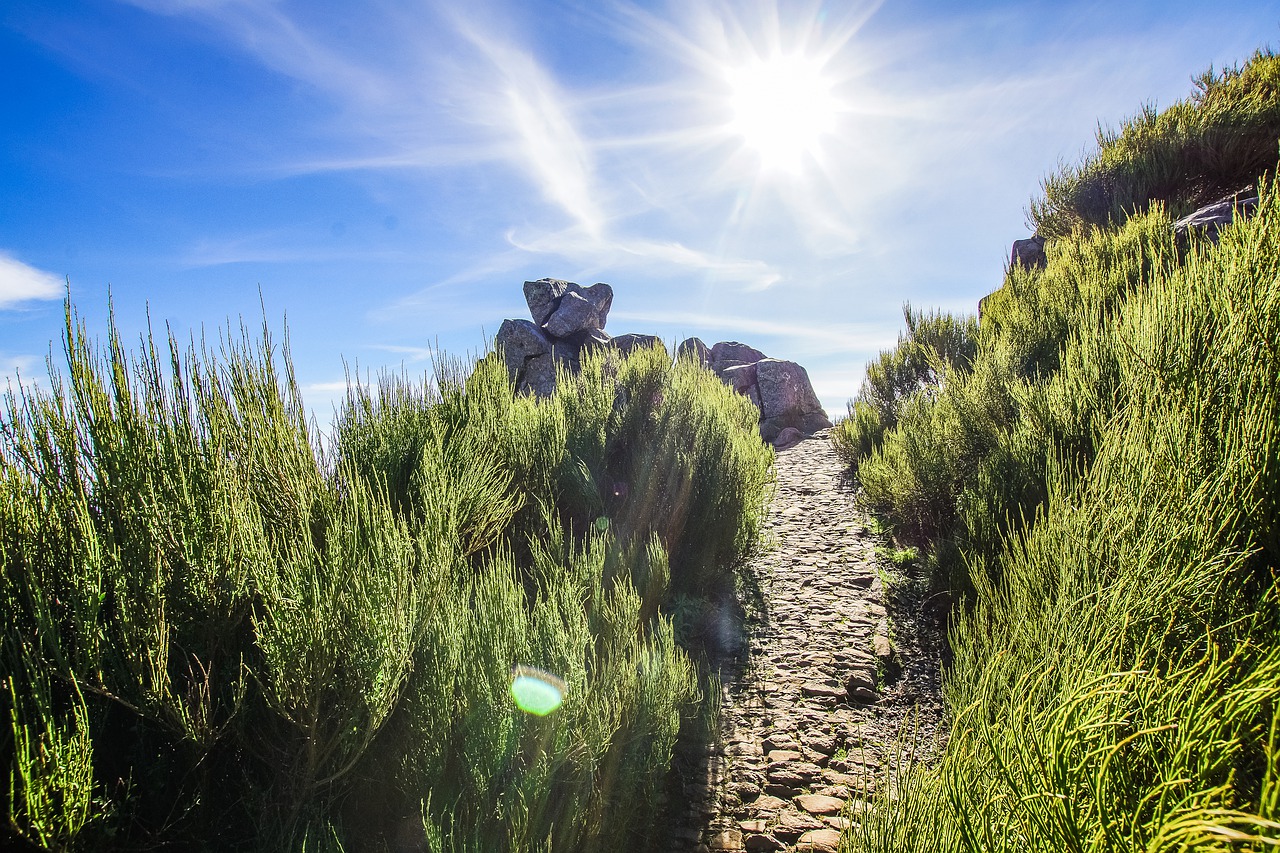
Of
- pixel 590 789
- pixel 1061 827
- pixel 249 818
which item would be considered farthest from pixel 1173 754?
pixel 249 818

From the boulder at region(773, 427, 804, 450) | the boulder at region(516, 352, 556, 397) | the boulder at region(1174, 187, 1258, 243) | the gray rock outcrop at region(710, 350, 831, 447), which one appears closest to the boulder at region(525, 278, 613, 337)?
the boulder at region(516, 352, 556, 397)

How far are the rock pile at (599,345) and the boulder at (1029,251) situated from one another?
15.8 ft

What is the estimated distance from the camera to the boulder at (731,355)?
605 inches

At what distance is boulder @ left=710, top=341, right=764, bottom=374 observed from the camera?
605 inches

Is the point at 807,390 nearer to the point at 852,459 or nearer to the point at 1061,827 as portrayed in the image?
the point at 852,459

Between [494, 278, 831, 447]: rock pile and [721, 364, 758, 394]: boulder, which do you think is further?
[721, 364, 758, 394]: boulder

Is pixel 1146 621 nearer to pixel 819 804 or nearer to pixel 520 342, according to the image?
pixel 819 804

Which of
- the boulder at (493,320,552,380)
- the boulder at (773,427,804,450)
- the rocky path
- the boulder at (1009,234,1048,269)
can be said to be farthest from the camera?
the boulder at (493,320,552,380)

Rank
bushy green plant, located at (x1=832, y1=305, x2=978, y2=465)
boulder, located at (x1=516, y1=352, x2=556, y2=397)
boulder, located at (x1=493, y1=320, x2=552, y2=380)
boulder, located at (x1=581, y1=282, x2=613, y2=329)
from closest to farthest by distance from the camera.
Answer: bushy green plant, located at (x1=832, y1=305, x2=978, y2=465) → boulder, located at (x1=516, y1=352, x2=556, y2=397) → boulder, located at (x1=493, y1=320, x2=552, y2=380) → boulder, located at (x1=581, y1=282, x2=613, y2=329)

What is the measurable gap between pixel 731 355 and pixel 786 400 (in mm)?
2766

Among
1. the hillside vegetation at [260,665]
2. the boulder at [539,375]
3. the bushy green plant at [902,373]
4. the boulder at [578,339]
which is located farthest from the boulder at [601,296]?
the hillside vegetation at [260,665]

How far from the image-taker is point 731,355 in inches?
614

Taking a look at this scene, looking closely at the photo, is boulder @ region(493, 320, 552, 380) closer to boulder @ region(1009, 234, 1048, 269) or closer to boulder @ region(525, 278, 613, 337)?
boulder @ region(525, 278, 613, 337)

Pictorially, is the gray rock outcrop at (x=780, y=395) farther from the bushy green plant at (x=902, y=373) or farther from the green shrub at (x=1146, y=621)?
the green shrub at (x=1146, y=621)
